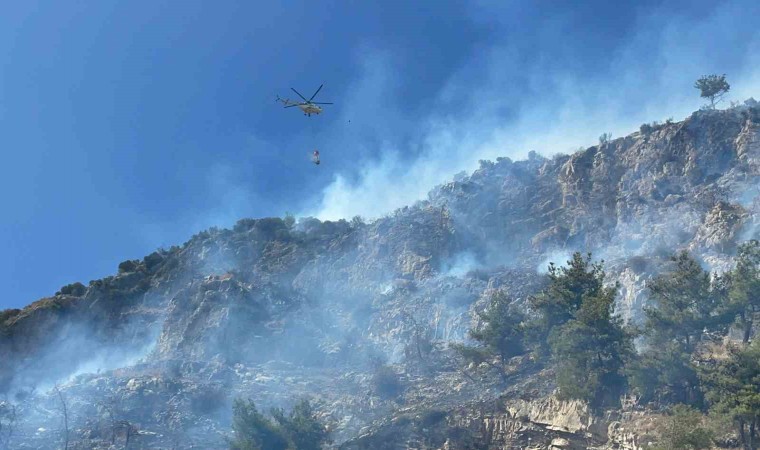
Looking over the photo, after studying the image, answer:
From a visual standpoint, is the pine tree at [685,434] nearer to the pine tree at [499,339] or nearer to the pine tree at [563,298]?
the pine tree at [563,298]

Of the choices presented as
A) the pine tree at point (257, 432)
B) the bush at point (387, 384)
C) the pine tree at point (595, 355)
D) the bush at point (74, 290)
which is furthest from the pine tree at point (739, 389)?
the bush at point (74, 290)

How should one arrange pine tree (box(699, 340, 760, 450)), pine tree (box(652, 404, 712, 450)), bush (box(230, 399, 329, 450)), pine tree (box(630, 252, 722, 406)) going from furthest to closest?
bush (box(230, 399, 329, 450)) < pine tree (box(630, 252, 722, 406)) < pine tree (box(699, 340, 760, 450)) < pine tree (box(652, 404, 712, 450))

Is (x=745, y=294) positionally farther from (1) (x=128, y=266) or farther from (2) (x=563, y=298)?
(1) (x=128, y=266)

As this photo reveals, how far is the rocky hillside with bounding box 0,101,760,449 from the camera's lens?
54.7 metres

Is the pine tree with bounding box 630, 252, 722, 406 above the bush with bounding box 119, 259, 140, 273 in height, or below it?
below

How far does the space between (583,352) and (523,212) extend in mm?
44542

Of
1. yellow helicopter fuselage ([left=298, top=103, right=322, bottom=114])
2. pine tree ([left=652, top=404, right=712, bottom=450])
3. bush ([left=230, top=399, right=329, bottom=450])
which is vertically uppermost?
yellow helicopter fuselage ([left=298, top=103, right=322, bottom=114])

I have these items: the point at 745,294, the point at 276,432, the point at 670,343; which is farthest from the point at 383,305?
the point at 745,294

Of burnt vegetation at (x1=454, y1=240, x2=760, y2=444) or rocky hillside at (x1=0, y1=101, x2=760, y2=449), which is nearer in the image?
burnt vegetation at (x1=454, y1=240, x2=760, y2=444)

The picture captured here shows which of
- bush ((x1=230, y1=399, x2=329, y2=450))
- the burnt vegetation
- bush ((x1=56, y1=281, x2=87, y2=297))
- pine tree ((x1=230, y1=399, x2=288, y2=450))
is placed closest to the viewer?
the burnt vegetation

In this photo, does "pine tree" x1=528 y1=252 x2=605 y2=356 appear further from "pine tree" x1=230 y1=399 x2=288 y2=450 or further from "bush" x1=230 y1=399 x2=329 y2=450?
"pine tree" x1=230 y1=399 x2=288 y2=450

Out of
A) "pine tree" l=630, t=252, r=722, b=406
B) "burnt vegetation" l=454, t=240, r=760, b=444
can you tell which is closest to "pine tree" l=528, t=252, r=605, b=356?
"burnt vegetation" l=454, t=240, r=760, b=444

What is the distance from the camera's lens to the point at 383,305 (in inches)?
3039

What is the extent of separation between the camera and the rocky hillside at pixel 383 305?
54.7m
